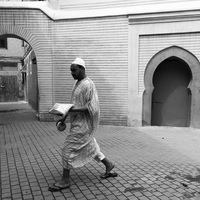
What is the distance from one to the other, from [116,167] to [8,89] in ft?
60.3

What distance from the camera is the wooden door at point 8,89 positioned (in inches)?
793

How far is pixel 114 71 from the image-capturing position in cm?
836

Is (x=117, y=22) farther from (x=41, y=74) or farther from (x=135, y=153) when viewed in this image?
(x=135, y=153)

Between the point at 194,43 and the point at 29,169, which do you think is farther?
the point at 194,43

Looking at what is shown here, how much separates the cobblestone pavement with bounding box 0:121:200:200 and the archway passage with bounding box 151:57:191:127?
1143 millimetres

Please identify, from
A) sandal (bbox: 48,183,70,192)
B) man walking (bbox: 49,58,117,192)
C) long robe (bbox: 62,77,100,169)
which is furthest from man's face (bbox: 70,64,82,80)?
sandal (bbox: 48,183,70,192)

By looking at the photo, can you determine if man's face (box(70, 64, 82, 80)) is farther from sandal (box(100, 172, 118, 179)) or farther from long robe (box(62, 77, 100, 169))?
sandal (box(100, 172, 118, 179))

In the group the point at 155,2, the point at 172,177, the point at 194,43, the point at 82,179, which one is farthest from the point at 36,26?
the point at 172,177

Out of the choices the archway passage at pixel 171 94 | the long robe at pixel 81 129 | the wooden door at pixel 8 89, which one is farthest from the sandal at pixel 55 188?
the wooden door at pixel 8 89

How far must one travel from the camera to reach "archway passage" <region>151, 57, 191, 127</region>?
834 cm

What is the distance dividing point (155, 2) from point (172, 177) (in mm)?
6124

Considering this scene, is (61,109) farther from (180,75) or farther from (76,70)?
(180,75)

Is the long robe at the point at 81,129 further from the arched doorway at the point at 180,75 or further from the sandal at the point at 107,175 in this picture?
the arched doorway at the point at 180,75

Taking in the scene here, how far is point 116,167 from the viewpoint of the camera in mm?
4391
